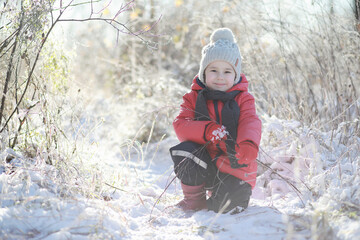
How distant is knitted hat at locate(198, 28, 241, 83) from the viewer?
7.95 feet

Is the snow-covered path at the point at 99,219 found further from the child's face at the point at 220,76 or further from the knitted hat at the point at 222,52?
the knitted hat at the point at 222,52

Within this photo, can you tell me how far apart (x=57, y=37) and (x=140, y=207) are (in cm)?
133

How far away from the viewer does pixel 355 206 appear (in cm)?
165

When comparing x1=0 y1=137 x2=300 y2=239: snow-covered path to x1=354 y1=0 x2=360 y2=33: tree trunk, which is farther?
x1=354 y1=0 x2=360 y2=33: tree trunk

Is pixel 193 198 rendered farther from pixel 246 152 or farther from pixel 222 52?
pixel 222 52

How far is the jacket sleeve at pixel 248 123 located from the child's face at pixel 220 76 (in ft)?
0.43

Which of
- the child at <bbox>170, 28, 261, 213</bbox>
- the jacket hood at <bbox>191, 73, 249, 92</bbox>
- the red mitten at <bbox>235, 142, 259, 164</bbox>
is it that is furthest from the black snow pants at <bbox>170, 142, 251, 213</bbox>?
the jacket hood at <bbox>191, 73, 249, 92</bbox>

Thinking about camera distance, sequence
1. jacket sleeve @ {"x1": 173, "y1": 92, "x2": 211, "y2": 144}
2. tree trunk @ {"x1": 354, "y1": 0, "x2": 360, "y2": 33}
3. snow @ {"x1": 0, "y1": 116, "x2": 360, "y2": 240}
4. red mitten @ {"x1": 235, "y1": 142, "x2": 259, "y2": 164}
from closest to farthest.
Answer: snow @ {"x1": 0, "y1": 116, "x2": 360, "y2": 240} < red mitten @ {"x1": 235, "y1": 142, "x2": 259, "y2": 164} < jacket sleeve @ {"x1": 173, "y1": 92, "x2": 211, "y2": 144} < tree trunk @ {"x1": 354, "y1": 0, "x2": 360, "y2": 33}

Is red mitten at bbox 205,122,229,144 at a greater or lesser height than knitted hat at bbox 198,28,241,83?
lesser

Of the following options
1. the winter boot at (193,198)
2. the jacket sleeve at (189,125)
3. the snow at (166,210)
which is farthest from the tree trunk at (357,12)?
the winter boot at (193,198)

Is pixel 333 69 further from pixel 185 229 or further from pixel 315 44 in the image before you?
pixel 185 229

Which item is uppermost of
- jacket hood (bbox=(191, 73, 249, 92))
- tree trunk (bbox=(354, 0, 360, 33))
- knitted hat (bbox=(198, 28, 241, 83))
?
tree trunk (bbox=(354, 0, 360, 33))

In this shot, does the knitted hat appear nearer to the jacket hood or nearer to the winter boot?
the jacket hood

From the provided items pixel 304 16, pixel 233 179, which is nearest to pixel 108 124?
pixel 304 16
